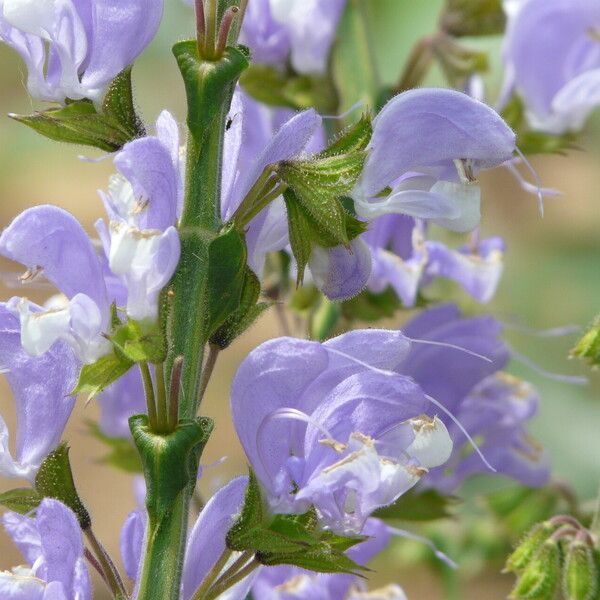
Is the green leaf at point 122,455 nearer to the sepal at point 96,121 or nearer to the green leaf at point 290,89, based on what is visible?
the green leaf at point 290,89

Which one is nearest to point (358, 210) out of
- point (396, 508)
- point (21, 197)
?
point (396, 508)

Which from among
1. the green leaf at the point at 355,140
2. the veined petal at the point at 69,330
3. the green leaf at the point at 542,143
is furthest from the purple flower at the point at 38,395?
the green leaf at the point at 542,143

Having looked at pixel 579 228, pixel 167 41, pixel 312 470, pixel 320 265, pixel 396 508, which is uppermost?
pixel 320 265

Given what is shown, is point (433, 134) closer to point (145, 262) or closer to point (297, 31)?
point (145, 262)

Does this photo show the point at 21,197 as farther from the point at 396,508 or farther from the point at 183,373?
the point at 183,373

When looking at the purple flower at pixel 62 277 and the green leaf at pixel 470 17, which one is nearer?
the purple flower at pixel 62 277
